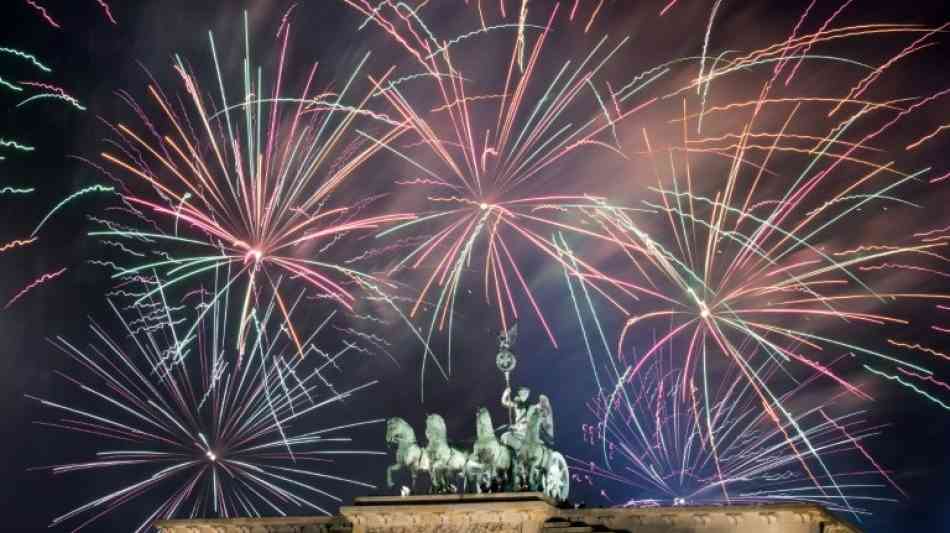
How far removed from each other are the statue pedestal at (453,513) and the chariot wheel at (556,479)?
864 mm

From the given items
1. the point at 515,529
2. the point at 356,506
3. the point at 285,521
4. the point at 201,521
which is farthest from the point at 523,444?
the point at 201,521

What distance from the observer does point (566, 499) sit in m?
43.2

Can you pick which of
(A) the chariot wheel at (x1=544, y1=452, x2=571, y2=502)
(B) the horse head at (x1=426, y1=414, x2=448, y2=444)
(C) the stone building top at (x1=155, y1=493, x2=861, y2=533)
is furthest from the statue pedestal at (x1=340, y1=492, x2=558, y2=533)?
(B) the horse head at (x1=426, y1=414, x2=448, y2=444)

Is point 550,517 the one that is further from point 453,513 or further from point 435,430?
point 435,430

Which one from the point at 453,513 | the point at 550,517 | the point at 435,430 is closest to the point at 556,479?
the point at 550,517

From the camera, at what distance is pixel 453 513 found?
4144 cm

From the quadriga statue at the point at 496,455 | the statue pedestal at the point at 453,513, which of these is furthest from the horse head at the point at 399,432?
the statue pedestal at the point at 453,513

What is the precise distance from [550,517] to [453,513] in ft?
9.73

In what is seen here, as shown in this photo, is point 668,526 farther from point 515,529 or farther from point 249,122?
point 249,122

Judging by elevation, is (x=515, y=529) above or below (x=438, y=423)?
below

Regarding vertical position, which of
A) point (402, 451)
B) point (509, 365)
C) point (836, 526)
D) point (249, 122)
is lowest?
point (836, 526)

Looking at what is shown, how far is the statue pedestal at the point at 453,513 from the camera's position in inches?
1609

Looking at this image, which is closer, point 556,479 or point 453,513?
point 453,513

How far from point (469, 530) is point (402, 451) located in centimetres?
329
